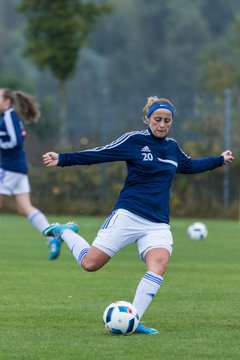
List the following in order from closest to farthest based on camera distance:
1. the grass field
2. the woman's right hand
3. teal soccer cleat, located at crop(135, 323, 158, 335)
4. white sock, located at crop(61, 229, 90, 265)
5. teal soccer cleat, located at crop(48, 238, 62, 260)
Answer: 1. the grass field
2. teal soccer cleat, located at crop(135, 323, 158, 335)
3. the woman's right hand
4. white sock, located at crop(61, 229, 90, 265)
5. teal soccer cleat, located at crop(48, 238, 62, 260)

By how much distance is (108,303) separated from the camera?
955 cm

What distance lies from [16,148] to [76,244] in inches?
225

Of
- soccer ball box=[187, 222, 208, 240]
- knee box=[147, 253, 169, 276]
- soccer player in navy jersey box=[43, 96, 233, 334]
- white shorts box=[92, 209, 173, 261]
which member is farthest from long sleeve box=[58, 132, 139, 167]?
soccer ball box=[187, 222, 208, 240]

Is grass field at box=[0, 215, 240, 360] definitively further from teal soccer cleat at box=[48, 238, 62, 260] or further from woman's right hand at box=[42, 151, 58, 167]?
woman's right hand at box=[42, 151, 58, 167]

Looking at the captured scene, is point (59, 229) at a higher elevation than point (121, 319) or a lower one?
higher

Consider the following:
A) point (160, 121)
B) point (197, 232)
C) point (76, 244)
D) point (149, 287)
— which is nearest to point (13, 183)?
point (197, 232)

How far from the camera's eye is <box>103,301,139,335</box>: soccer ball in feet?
25.5

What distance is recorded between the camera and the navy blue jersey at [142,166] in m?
8.37

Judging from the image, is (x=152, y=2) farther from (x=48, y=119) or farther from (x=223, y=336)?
(x=223, y=336)

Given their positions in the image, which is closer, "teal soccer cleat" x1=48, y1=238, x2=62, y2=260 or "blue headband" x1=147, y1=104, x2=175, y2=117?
"blue headband" x1=147, y1=104, x2=175, y2=117

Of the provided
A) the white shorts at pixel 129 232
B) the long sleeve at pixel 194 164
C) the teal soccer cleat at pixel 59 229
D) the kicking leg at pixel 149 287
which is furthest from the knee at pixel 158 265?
the teal soccer cleat at pixel 59 229

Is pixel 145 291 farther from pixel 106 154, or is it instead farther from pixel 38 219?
pixel 38 219

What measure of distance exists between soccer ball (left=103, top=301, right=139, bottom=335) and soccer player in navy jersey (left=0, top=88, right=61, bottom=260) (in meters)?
5.91

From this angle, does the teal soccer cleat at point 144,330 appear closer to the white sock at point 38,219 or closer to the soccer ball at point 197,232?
the white sock at point 38,219
